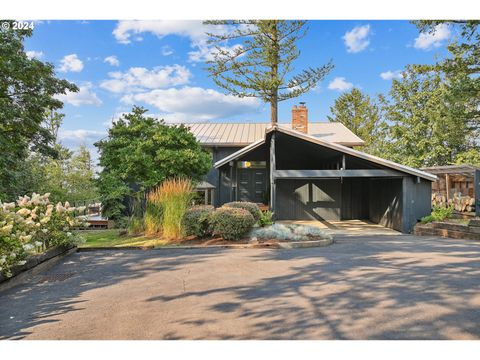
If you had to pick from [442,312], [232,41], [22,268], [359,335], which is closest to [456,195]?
[232,41]

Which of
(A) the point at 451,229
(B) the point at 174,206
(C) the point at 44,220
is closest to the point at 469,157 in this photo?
(A) the point at 451,229

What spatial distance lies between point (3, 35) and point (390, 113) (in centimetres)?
2278

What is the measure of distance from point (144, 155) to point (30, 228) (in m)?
5.90

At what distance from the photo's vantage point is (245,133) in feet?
59.5

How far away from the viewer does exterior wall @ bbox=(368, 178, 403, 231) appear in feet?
40.8

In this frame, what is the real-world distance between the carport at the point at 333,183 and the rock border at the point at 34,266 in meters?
6.58

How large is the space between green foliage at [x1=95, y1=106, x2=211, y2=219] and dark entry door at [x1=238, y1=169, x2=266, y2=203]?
317 cm

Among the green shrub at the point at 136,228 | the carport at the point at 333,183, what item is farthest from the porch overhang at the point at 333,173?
the green shrub at the point at 136,228

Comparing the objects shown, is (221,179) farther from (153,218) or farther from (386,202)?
(386,202)

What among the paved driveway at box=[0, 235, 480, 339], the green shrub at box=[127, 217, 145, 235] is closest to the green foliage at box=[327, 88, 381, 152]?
the green shrub at box=[127, 217, 145, 235]

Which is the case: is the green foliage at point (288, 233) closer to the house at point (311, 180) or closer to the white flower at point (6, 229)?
the house at point (311, 180)

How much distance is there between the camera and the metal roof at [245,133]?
1666 cm

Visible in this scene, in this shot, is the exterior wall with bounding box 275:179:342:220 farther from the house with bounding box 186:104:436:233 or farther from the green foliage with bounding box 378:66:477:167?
the green foliage with bounding box 378:66:477:167
